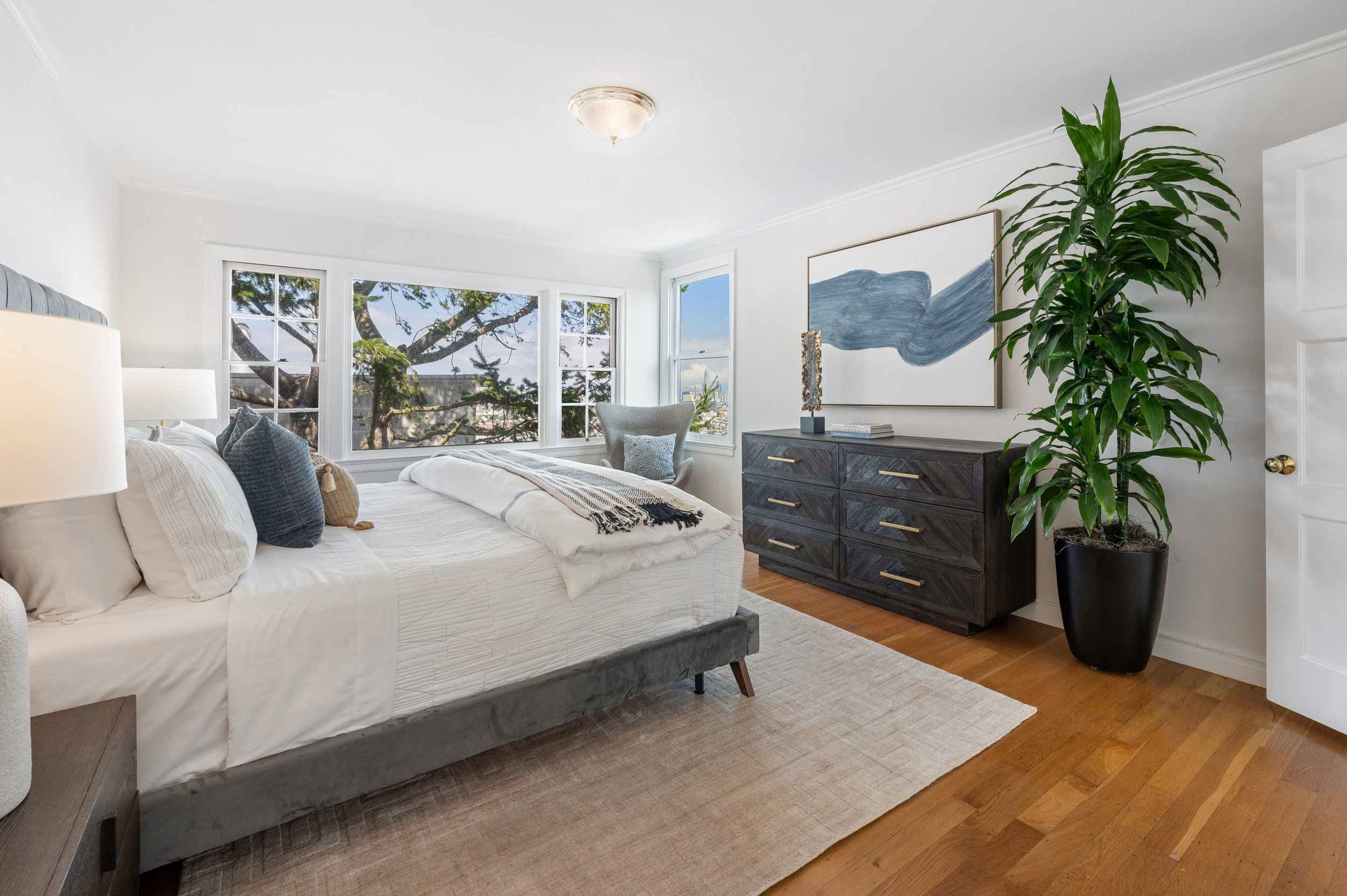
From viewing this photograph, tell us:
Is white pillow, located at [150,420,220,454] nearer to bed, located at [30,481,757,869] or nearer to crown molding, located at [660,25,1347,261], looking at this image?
bed, located at [30,481,757,869]

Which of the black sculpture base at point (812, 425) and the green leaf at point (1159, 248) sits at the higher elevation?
the green leaf at point (1159, 248)

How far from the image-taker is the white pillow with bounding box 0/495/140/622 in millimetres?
1348

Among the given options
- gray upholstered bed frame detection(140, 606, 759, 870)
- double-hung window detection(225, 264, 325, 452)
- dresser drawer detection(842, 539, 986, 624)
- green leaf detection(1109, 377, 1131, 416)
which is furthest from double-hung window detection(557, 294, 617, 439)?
green leaf detection(1109, 377, 1131, 416)

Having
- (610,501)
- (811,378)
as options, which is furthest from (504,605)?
(811,378)

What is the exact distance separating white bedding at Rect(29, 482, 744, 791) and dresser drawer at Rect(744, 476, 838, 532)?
54.3 inches

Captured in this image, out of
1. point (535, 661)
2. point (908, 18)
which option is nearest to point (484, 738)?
point (535, 661)

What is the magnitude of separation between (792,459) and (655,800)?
2280mm

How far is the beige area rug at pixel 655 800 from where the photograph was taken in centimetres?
150

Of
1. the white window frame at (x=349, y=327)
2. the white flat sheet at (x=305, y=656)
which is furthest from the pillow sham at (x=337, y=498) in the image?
the white window frame at (x=349, y=327)

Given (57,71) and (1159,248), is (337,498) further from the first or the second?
(1159,248)

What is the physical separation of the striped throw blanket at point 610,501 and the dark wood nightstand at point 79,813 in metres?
1.16

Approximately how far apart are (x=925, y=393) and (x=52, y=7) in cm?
391

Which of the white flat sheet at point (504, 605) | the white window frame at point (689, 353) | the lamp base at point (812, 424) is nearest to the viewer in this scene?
the white flat sheet at point (504, 605)

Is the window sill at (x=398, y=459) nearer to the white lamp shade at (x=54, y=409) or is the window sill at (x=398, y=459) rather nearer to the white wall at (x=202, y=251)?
the white wall at (x=202, y=251)
